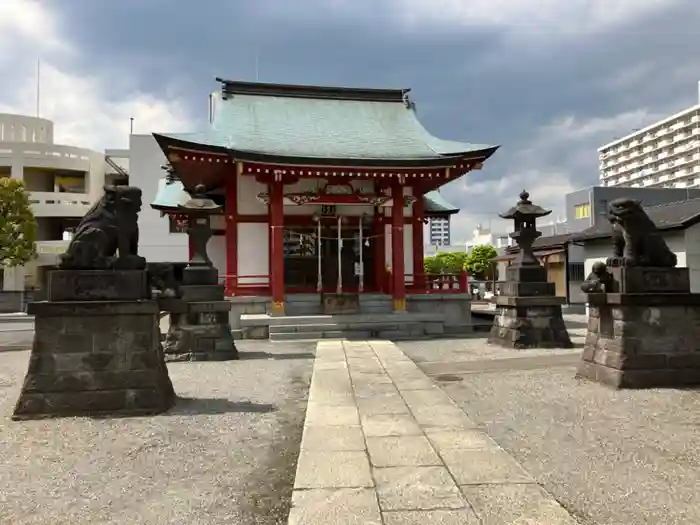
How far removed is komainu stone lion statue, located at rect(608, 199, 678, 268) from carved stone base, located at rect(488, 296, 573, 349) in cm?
482

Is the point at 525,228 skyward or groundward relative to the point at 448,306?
skyward

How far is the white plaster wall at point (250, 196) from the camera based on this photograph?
1753cm

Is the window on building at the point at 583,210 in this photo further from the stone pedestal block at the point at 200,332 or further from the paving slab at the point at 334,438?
the paving slab at the point at 334,438

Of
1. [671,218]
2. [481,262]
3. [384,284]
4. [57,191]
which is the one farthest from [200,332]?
[481,262]

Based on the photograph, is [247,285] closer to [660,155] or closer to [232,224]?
[232,224]

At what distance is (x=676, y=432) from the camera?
531cm

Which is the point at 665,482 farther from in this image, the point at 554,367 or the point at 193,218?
the point at 193,218

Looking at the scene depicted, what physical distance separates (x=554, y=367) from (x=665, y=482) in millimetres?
5682

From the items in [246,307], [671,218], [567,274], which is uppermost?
[671,218]

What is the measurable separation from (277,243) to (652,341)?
11.1m

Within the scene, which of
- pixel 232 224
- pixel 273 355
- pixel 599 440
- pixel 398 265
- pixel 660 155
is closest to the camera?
pixel 599 440

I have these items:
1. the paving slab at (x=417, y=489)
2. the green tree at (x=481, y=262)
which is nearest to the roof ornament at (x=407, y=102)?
the paving slab at (x=417, y=489)

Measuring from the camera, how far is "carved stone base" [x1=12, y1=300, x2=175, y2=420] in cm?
615

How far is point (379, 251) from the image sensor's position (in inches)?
743
